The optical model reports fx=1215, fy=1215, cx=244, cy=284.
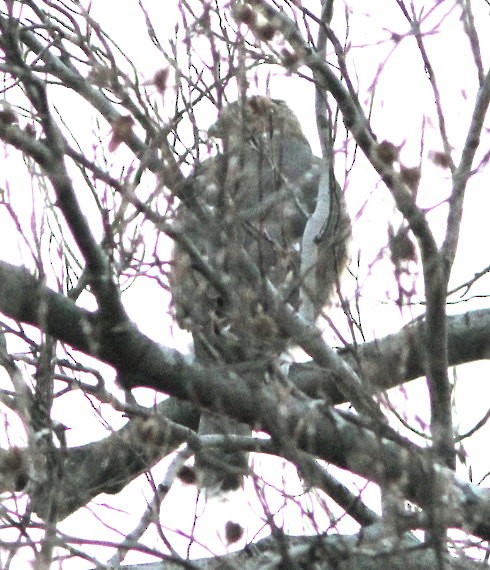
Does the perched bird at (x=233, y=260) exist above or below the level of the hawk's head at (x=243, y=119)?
below

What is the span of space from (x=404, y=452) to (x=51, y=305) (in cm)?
95

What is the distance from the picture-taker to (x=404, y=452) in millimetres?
3041

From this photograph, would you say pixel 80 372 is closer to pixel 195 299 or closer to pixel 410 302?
pixel 195 299

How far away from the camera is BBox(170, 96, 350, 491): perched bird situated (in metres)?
2.87

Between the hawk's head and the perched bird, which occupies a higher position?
the hawk's head

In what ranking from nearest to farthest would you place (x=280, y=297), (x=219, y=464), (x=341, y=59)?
1. (x=219, y=464)
2. (x=280, y=297)
3. (x=341, y=59)

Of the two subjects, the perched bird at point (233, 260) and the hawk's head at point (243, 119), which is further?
the hawk's head at point (243, 119)

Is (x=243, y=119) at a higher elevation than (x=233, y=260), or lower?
higher

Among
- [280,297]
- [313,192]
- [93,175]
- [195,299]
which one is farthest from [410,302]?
[313,192]

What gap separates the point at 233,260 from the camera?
9.51 ft

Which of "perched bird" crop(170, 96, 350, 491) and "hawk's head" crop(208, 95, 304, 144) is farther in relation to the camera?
"hawk's head" crop(208, 95, 304, 144)

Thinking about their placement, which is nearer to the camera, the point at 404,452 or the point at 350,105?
the point at 404,452

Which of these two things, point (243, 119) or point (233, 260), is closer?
point (233, 260)

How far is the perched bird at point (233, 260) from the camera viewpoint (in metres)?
2.87
